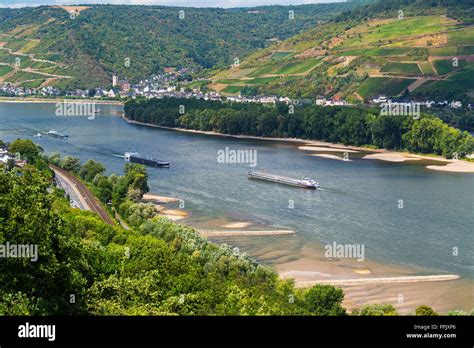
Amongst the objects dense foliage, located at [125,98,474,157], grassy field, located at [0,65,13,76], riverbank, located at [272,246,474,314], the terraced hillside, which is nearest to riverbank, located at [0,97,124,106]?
the terraced hillside

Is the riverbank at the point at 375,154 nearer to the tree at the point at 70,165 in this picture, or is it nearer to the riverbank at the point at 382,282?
the tree at the point at 70,165

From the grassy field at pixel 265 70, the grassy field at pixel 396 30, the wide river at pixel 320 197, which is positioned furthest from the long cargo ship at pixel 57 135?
the grassy field at pixel 396 30

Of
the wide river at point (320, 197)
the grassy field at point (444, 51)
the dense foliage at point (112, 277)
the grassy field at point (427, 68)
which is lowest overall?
the wide river at point (320, 197)

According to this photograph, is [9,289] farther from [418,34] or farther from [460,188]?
[418,34]

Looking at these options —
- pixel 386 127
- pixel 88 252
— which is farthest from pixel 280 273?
pixel 386 127

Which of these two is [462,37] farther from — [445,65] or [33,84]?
[33,84]

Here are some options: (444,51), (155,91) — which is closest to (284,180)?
(444,51)

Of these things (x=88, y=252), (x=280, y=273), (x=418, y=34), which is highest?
(x=418, y=34)
